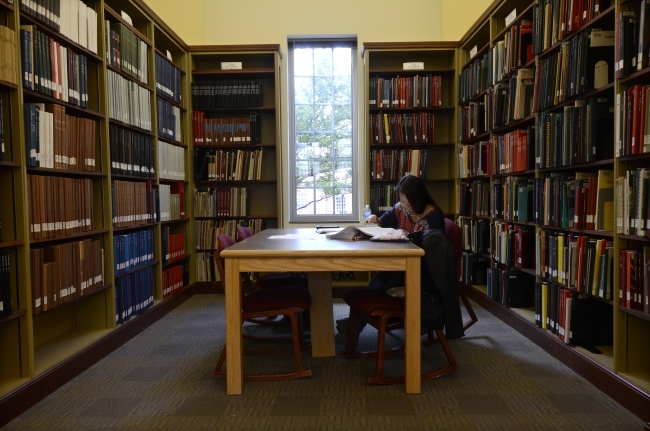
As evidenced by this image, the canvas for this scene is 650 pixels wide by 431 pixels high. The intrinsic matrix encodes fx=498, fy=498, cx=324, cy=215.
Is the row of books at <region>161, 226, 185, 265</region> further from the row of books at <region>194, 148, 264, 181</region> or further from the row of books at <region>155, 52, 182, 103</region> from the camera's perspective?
the row of books at <region>155, 52, 182, 103</region>

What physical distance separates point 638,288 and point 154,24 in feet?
12.6

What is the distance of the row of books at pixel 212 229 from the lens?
5.06m

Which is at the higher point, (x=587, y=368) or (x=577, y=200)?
(x=577, y=200)

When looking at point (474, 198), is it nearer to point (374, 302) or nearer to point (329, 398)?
point (374, 302)

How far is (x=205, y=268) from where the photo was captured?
511 centimetres

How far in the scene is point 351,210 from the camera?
554 centimetres

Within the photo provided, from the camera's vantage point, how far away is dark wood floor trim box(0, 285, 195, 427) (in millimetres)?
2197

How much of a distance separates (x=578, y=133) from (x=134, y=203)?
2.96 metres

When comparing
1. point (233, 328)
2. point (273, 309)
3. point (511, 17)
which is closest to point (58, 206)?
point (233, 328)

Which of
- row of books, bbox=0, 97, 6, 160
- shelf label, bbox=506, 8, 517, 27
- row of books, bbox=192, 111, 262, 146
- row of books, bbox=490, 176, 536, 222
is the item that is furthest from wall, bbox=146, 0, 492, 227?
row of books, bbox=0, 97, 6, 160

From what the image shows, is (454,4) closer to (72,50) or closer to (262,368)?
(72,50)

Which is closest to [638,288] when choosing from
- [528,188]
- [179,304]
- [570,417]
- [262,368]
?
[570,417]

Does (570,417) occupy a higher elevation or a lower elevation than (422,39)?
lower

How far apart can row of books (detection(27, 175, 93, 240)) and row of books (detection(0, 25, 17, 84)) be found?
491mm
